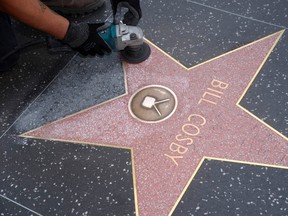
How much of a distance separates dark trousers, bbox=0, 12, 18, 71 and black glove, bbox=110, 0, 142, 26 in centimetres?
35

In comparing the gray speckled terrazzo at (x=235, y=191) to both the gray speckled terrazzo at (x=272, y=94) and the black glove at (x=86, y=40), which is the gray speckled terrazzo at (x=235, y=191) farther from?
the black glove at (x=86, y=40)

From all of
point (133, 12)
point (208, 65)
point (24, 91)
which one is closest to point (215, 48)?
point (208, 65)

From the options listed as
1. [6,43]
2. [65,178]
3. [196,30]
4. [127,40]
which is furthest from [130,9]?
[65,178]

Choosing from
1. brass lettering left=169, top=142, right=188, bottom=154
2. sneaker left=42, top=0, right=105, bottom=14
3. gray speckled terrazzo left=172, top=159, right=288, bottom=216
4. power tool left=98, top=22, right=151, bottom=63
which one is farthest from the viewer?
sneaker left=42, top=0, right=105, bottom=14

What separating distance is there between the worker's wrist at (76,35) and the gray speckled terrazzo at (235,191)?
21.5 inches

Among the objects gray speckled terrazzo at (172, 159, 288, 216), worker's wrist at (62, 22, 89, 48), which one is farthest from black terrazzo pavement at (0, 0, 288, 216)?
worker's wrist at (62, 22, 89, 48)

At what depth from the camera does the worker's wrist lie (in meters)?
1.28

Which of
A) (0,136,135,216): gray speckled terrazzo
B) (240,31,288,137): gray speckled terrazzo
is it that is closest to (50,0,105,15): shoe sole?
(0,136,135,216): gray speckled terrazzo

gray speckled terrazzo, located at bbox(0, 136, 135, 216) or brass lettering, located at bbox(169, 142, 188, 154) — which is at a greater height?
brass lettering, located at bbox(169, 142, 188, 154)

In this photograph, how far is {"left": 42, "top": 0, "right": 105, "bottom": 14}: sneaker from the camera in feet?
4.90

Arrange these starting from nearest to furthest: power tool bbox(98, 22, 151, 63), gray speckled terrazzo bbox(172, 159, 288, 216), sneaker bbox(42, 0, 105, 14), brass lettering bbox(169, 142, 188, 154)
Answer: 1. gray speckled terrazzo bbox(172, 159, 288, 216)
2. brass lettering bbox(169, 142, 188, 154)
3. power tool bbox(98, 22, 151, 63)
4. sneaker bbox(42, 0, 105, 14)

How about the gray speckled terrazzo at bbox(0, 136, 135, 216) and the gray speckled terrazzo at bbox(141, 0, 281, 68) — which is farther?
the gray speckled terrazzo at bbox(141, 0, 281, 68)

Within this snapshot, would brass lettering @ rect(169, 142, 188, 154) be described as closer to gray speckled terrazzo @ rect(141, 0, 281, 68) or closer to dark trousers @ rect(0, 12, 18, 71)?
gray speckled terrazzo @ rect(141, 0, 281, 68)

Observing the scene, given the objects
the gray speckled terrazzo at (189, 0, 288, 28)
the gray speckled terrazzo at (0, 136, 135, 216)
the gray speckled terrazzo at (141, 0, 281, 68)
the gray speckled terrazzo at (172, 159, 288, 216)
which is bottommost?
the gray speckled terrazzo at (0, 136, 135, 216)
